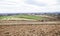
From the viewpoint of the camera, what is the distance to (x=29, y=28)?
7.13 feet

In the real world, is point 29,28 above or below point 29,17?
below

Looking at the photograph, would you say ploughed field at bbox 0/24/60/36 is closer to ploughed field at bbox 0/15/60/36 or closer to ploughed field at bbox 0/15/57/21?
ploughed field at bbox 0/15/60/36

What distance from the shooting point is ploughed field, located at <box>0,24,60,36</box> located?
2.13 metres

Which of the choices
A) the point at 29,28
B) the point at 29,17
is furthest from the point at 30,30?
the point at 29,17

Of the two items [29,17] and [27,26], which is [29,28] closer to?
[27,26]

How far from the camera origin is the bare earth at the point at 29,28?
7.00ft

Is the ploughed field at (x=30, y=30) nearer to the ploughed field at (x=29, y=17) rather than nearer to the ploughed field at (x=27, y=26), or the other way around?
the ploughed field at (x=27, y=26)

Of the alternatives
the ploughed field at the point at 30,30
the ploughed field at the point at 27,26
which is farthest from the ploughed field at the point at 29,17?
the ploughed field at the point at 30,30

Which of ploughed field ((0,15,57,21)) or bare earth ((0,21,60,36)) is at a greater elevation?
ploughed field ((0,15,57,21))

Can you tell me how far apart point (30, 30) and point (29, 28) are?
0.04m

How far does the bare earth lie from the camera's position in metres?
2.13

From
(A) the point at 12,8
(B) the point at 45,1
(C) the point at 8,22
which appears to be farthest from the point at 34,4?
(C) the point at 8,22

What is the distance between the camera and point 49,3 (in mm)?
2227

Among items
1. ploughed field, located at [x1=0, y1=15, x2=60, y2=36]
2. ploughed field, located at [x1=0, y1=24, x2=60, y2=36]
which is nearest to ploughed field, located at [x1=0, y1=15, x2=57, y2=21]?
ploughed field, located at [x1=0, y1=15, x2=60, y2=36]
